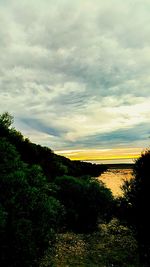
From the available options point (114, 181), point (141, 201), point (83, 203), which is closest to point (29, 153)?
point (83, 203)

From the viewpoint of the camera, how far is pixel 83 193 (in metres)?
22.7

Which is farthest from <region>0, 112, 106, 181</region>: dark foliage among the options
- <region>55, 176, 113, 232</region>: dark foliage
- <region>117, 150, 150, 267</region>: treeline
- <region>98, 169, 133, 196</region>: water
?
<region>117, 150, 150, 267</region>: treeline

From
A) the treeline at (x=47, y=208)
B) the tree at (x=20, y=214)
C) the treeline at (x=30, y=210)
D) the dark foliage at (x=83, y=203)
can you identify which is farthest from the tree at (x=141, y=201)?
the dark foliage at (x=83, y=203)

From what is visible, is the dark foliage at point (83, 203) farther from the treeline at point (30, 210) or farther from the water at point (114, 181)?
the water at point (114, 181)

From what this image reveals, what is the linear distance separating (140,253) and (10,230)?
20.9 ft

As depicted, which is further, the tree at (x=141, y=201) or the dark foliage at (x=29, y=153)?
the dark foliage at (x=29, y=153)

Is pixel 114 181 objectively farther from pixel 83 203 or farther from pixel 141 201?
pixel 141 201

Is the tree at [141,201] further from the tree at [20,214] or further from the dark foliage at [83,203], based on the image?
the dark foliage at [83,203]

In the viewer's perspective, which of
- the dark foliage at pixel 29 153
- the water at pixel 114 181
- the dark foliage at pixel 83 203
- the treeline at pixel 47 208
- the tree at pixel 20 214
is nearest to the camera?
the tree at pixel 20 214

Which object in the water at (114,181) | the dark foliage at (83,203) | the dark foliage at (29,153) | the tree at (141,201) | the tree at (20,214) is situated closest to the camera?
the tree at (20,214)

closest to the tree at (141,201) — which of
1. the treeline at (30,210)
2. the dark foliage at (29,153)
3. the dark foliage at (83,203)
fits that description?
the treeline at (30,210)

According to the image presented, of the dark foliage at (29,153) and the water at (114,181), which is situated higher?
the dark foliage at (29,153)

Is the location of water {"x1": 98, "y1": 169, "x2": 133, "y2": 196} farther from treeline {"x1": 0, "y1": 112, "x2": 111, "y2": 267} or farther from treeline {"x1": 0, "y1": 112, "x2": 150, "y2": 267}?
treeline {"x1": 0, "y1": 112, "x2": 111, "y2": 267}

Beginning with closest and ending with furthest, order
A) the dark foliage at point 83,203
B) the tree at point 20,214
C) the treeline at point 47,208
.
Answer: the tree at point 20,214 < the treeline at point 47,208 < the dark foliage at point 83,203
